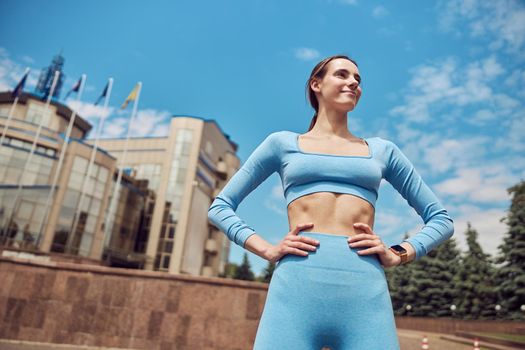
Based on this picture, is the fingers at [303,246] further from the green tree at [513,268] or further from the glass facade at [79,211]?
the glass facade at [79,211]

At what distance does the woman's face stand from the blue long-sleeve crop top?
0.72ft

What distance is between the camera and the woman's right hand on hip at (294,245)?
156 centimetres

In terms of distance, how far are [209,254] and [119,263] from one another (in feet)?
34.3

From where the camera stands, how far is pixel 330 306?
1495 millimetres

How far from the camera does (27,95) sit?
3975cm

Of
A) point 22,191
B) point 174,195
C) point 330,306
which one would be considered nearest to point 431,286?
point 174,195

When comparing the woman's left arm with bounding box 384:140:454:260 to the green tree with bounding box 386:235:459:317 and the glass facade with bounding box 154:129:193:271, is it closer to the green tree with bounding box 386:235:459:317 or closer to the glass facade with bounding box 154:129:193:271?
the green tree with bounding box 386:235:459:317

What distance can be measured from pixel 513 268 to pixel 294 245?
2402 cm

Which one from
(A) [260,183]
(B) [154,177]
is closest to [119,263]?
(B) [154,177]

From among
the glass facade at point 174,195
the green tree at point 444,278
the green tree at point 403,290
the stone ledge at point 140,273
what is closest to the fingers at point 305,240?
the stone ledge at point 140,273

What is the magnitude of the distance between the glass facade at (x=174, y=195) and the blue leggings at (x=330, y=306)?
35.4 metres

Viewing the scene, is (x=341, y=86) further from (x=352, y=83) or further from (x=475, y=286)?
(x=475, y=286)

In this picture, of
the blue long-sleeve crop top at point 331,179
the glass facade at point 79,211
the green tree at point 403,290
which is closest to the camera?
the blue long-sleeve crop top at point 331,179

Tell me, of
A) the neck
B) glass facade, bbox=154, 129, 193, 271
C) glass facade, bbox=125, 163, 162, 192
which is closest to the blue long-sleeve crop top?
the neck
